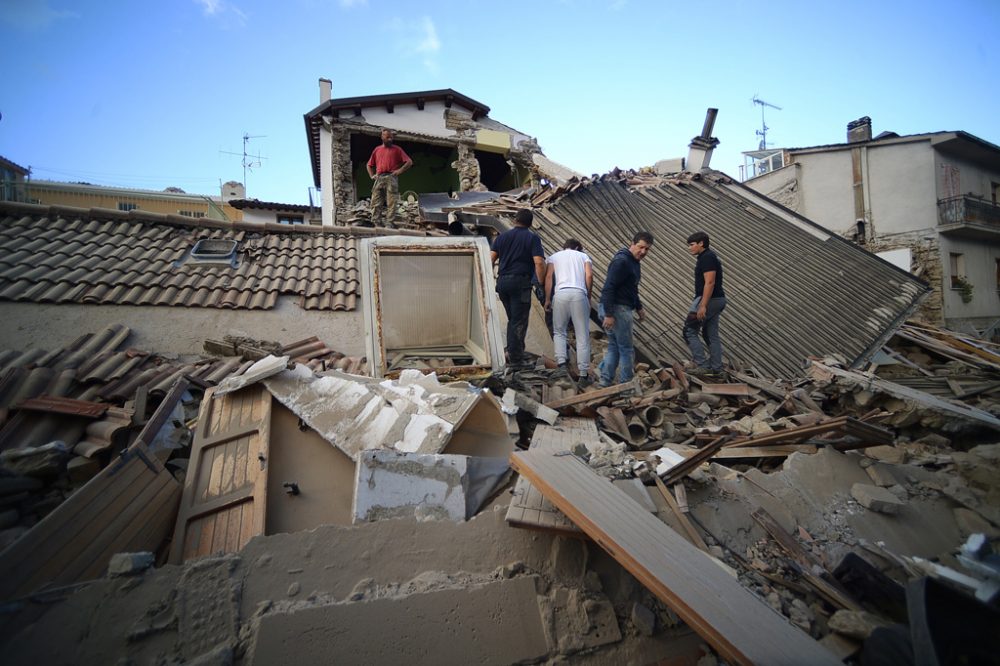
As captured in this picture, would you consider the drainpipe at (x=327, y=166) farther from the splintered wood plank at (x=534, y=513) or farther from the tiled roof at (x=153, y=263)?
the splintered wood plank at (x=534, y=513)

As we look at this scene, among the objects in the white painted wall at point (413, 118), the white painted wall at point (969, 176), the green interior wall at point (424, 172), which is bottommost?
the white painted wall at point (969, 176)

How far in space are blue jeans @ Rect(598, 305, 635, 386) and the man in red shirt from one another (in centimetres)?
767

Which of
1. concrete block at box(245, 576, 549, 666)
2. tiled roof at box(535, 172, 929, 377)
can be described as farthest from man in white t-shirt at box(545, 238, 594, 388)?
concrete block at box(245, 576, 549, 666)

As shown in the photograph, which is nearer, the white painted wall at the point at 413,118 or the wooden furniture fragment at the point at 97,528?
the wooden furniture fragment at the point at 97,528

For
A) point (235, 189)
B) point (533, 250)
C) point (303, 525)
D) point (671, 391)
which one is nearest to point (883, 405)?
point (671, 391)

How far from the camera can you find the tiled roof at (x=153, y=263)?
6.40 m

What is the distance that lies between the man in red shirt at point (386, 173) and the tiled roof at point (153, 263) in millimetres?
3031

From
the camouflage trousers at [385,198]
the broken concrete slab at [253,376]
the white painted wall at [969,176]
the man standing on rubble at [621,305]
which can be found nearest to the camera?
the broken concrete slab at [253,376]

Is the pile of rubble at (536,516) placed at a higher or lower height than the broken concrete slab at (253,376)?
lower

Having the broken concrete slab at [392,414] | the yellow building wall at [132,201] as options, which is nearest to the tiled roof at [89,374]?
the broken concrete slab at [392,414]

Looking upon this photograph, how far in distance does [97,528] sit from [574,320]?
422 centimetres

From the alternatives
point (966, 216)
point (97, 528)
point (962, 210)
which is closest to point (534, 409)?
point (97, 528)

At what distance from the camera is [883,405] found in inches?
178

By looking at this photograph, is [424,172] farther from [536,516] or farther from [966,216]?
[966,216]
